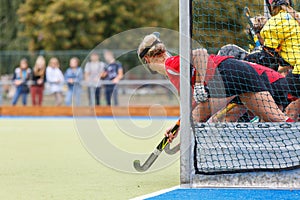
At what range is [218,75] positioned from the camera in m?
6.91

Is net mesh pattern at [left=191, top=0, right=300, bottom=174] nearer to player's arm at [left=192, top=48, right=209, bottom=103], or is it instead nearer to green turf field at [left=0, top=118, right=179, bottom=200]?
player's arm at [left=192, top=48, right=209, bottom=103]

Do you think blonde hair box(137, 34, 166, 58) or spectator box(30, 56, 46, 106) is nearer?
blonde hair box(137, 34, 166, 58)

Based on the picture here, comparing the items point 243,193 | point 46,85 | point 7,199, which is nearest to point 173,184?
point 243,193

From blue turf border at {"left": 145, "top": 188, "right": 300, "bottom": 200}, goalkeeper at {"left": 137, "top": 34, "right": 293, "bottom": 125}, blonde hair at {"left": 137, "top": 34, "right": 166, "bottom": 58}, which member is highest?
blonde hair at {"left": 137, "top": 34, "right": 166, "bottom": 58}

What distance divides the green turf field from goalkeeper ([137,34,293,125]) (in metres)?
1.02

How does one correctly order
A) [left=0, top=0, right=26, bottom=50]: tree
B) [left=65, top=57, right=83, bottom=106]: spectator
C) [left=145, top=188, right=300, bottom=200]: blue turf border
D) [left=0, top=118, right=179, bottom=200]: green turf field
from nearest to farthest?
[left=145, top=188, right=300, bottom=200]: blue turf border < [left=0, top=118, right=179, bottom=200]: green turf field < [left=65, top=57, right=83, bottom=106]: spectator < [left=0, top=0, right=26, bottom=50]: tree

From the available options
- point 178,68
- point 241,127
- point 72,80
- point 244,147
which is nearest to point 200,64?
point 178,68

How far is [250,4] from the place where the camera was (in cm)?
833

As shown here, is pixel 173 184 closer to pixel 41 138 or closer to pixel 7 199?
pixel 7 199

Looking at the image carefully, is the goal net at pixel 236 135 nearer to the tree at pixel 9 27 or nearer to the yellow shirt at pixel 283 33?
the yellow shirt at pixel 283 33

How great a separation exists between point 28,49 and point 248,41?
30.8m

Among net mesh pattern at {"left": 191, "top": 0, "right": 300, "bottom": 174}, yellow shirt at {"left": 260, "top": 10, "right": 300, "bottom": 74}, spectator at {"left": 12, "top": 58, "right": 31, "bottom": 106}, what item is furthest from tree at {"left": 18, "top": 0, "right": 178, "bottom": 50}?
net mesh pattern at {"left": 191, "top": 0, "right": 300, "bottom": 174}

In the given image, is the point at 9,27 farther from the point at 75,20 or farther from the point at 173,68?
the point at 173,68

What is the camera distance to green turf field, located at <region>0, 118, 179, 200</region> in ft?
20.3
